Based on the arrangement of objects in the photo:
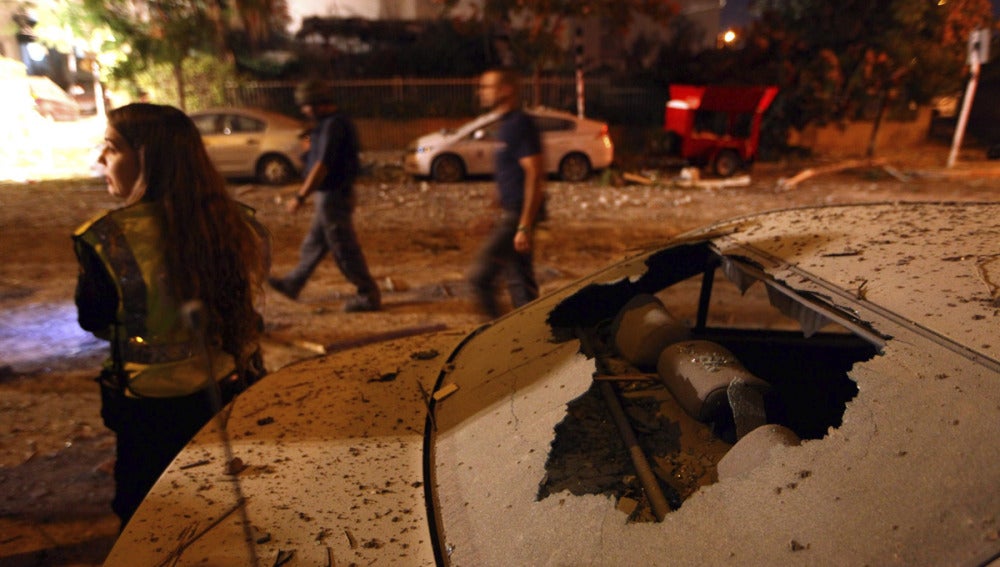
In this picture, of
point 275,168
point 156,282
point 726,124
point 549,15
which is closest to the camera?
point 156,282

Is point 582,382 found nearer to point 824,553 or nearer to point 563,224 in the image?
point 824,553

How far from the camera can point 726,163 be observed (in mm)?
14094

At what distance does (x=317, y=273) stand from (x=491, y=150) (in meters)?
6.16

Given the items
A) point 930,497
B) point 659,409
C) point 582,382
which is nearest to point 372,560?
point 582,382

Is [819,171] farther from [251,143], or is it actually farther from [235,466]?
[235,466]

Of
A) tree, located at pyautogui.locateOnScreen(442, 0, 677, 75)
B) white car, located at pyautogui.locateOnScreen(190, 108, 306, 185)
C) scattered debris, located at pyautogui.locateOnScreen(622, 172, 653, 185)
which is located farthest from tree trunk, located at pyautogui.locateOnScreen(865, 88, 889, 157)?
white car, located at pyautogui.locateOnScreen(190, 108, 306, 185)

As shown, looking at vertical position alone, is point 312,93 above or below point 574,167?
above

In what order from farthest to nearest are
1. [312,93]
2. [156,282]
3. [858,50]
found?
[858,50] → [312,93] → [156,282]

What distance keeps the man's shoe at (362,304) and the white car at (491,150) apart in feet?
23.4

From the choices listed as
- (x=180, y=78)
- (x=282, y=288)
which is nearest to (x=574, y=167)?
(x=282, y=288)

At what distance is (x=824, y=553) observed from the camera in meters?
1.08

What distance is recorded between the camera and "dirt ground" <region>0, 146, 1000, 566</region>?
325 centimetres

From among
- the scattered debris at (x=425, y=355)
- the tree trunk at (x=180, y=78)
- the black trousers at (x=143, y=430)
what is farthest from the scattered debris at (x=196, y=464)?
the tree trunk at (x=180, y=78)

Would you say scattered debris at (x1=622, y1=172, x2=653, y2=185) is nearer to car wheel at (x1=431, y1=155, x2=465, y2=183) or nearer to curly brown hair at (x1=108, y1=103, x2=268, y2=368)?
car wheel at (x1=431, y1=155, x2=465, y2=183)
